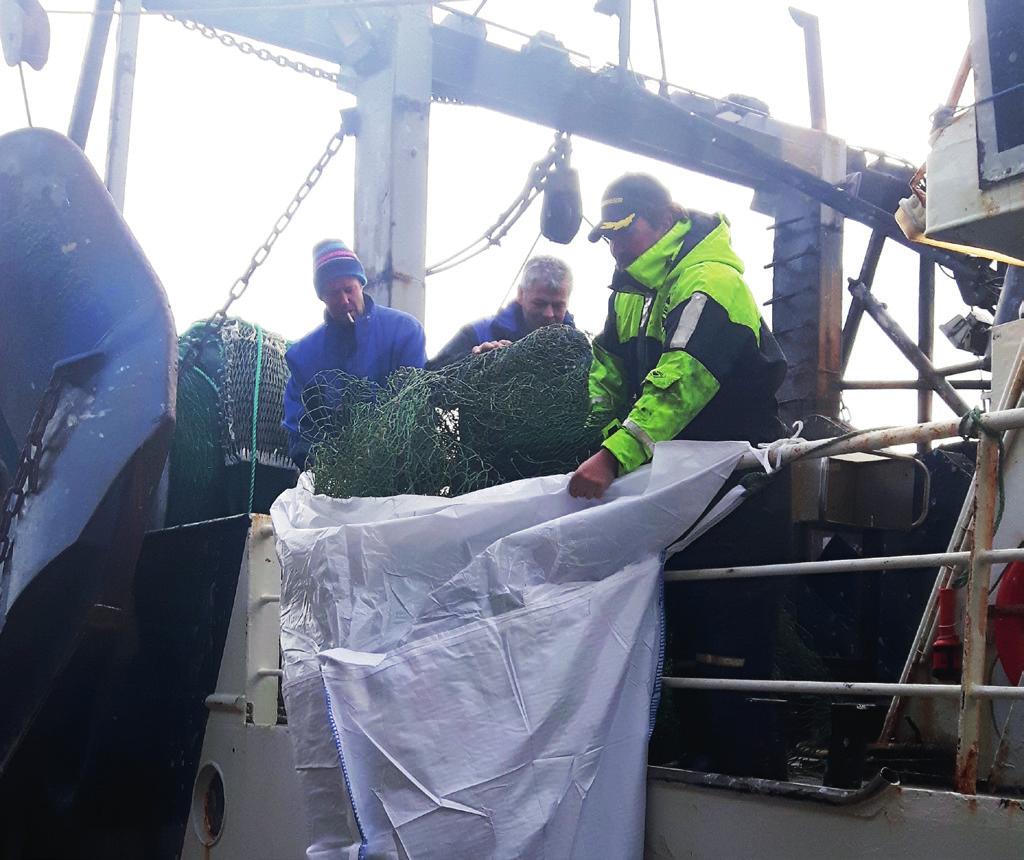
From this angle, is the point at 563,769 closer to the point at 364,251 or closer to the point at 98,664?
the point at 98,664

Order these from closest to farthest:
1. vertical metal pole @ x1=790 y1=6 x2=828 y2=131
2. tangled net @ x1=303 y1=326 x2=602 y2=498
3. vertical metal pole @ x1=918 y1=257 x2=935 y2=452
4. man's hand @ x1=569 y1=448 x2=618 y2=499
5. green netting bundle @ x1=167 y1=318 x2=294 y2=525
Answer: man's hand @ x1=569 y1=448 x2=618 y2=499 < tangled net @ x1=303 y1=326 x2=602 y2=498 < green netting bundle @ x1=167 y1=318 x2=294 y2=525 < vertical metal pole @ x1=918 y1=257 x2=935 y2=452 < vertical metal pole @ x1=790 y1=6 x2=828 y2=131

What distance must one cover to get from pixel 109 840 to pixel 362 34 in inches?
188

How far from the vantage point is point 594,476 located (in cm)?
273

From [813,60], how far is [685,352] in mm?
8307

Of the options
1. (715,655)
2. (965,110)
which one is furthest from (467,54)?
(715,655)

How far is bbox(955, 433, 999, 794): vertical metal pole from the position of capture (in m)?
2.10

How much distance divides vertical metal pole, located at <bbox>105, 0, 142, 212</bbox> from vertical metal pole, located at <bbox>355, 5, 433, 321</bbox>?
142 cm

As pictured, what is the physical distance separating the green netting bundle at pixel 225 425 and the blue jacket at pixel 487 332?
781 mm

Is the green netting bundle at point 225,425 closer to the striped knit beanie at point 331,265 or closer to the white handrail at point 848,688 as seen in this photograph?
the striped knit beanie at point 331,265

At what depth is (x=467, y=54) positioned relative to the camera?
732 centimetres

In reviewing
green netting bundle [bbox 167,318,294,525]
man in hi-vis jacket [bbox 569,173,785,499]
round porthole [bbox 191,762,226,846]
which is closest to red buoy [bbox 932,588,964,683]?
man in hi-vis jacket [bbox 569,173,785,499]

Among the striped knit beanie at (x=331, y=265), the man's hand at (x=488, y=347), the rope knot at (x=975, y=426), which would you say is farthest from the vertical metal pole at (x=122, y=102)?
the rope knot at (x=975, y=426)

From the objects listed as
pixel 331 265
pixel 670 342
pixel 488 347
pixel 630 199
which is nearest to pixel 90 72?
pixel 331 265

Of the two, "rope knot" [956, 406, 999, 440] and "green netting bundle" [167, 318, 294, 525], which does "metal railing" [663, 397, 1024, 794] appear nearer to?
"rope knot" [956, 406, 999, 440]
